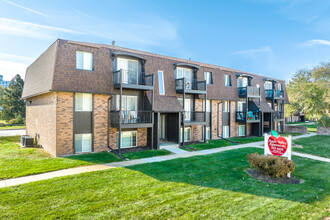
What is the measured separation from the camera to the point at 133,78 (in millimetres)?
13992

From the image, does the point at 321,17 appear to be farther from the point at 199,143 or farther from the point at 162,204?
the point at 162,204

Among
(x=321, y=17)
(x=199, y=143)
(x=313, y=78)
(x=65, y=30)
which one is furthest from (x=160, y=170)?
(x=313, y=78)

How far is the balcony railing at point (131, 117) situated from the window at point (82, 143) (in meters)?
1.83

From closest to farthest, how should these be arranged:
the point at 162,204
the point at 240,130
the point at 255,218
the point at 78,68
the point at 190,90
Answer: the point at 255,218, the point at 162,204, the point at 78,68, the point at 190,90, the point at 240,130

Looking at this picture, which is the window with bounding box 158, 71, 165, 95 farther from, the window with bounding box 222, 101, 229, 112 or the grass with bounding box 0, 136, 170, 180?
the window with bounding box 222, 101, 229, 112

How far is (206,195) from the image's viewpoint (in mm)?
6719

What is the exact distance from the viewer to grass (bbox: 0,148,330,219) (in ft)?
18.1

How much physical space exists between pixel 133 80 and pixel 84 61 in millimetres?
3420

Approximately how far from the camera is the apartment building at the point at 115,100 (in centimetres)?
1181

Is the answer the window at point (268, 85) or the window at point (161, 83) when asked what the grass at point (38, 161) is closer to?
the window at point (161, 83)

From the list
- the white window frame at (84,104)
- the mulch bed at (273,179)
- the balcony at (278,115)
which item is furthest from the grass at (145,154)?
the balcony at (278,115)

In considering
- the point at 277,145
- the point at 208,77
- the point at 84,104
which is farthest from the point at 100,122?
the point at 208,77

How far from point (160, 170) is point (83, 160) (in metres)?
4.50

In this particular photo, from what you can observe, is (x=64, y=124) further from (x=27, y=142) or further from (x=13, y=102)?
(x=13, y=102)
